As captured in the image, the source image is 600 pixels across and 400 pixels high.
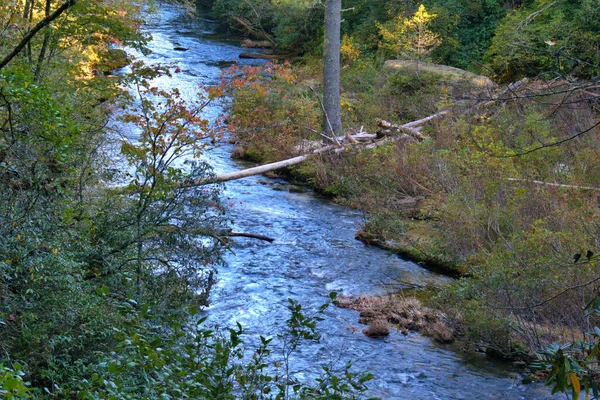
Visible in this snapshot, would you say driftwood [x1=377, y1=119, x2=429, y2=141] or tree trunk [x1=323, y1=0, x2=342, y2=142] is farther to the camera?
tree trunk [x1=323, y1=0, x2=342, y2=142]

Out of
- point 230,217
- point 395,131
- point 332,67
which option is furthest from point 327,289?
point 332,67

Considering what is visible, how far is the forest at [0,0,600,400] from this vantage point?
4129 millimetres

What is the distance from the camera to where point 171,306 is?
6.26 m

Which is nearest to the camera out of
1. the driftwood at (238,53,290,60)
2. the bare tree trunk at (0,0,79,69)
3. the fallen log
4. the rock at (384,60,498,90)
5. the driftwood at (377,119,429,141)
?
the bare tree trunk at (0,0,79,69)

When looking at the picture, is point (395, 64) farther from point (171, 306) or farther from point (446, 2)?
point (171, 306)

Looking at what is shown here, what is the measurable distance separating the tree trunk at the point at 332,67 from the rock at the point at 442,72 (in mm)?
3404

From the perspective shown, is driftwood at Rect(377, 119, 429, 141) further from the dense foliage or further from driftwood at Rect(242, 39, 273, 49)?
driftwood at Rect(242, 39, 273, 49)

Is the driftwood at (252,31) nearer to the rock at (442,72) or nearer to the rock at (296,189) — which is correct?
the rock at (442,72)

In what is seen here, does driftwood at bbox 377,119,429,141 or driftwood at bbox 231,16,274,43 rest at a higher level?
driftwood at bbox 231,16,274,43

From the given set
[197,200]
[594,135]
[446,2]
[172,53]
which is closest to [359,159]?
[594,135]

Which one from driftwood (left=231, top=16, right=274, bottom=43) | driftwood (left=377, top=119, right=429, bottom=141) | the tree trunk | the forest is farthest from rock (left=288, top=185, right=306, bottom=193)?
driftwood (left=231, top=16, right=274, bottom=43)

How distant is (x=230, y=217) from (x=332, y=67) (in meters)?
6.98

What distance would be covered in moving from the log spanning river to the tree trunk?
96.6 inches

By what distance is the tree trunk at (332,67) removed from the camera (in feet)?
54.2
